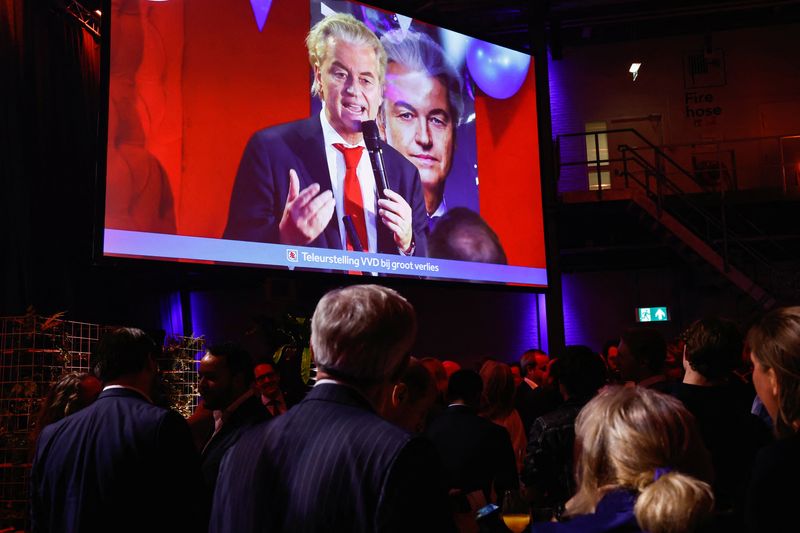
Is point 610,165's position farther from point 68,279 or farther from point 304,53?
point 68,279

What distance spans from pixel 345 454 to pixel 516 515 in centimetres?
63

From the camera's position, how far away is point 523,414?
5.64 meters

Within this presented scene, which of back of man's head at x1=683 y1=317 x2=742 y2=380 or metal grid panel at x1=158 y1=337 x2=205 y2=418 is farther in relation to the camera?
metal grid panel at x1=158 y1=337 x2=205 y2=418

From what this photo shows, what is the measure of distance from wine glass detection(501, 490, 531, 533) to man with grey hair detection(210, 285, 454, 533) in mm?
469

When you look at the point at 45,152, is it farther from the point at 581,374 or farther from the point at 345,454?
the point at 345,454

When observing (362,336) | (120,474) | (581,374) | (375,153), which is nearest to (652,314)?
(375,153)

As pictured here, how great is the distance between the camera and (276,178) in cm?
702

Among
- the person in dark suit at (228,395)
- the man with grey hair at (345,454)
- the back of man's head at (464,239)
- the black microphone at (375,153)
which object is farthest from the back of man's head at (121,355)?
the back of man's head at (464,239)

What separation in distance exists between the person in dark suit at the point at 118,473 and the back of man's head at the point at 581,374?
155 cm

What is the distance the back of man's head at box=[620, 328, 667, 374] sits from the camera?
378 centimetres

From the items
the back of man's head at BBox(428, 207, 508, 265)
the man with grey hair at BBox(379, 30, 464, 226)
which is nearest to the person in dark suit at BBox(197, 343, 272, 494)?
the back of man's head at BBox(428, 207, 508, 265)

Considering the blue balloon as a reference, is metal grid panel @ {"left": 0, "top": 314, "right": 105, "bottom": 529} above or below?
below

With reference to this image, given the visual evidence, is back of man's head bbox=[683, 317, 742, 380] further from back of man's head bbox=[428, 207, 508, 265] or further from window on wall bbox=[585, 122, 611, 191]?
window on wall bbox=[585, 122, 611, 191]

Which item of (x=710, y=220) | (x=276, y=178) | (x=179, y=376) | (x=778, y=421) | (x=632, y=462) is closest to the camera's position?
(x=632, y=462)
